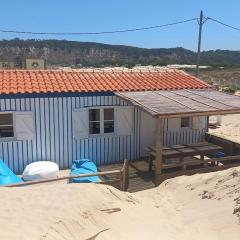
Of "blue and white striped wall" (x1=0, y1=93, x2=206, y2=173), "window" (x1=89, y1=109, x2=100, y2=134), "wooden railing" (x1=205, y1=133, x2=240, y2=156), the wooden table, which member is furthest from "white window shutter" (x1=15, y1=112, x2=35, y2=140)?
"wooden railing" (x1=205, y1=133, x2=240, y2=156)

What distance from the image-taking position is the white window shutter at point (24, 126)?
38.6ft

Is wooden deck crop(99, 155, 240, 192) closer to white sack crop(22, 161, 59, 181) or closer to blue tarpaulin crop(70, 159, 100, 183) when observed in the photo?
blue tarpaulin crop(70, 159, 100, 183)

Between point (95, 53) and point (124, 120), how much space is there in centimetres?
9899

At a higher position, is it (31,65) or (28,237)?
(31,65)

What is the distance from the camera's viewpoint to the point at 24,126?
39.0 ft

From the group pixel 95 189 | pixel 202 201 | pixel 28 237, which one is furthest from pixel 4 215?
pixel 202 201

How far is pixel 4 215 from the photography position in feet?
24.0

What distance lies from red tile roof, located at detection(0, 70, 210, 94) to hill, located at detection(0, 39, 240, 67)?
66921 millimetres

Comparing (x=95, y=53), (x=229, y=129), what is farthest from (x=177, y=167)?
(x=95, y=53)

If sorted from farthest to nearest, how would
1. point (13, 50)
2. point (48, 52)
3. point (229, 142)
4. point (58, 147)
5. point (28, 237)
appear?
point (48, 52) < point (13, 50) < point (229, 142) < point (58, 147) < point (28, 237)

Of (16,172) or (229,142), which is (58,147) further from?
(229,142)

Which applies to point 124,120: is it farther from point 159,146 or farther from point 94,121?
point 159,146

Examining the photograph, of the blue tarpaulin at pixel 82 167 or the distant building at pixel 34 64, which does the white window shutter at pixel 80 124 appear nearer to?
the blue tarpaulin at pixel 82 167

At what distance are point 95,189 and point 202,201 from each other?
8.54ft
